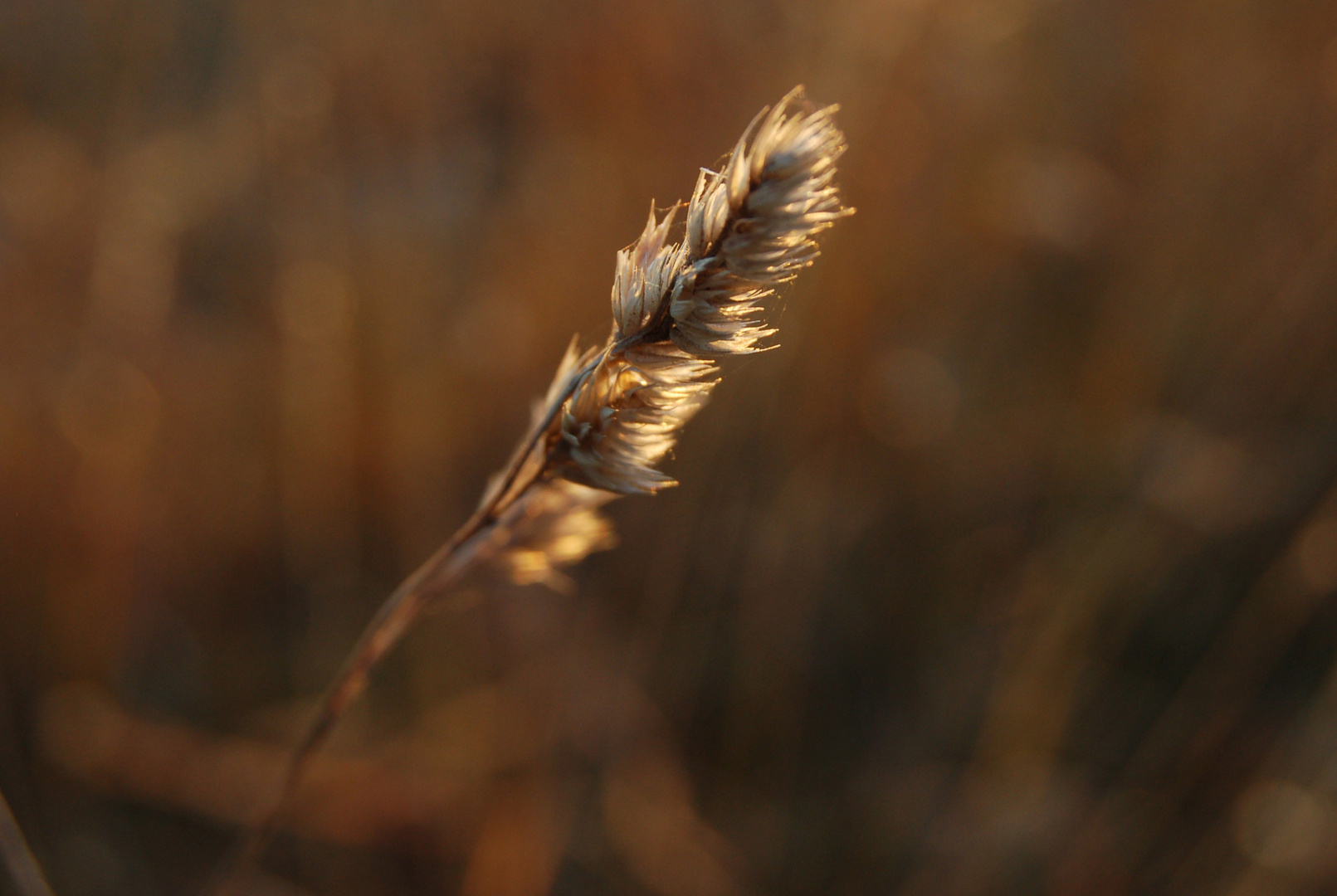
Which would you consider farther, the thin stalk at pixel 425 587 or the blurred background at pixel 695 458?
the blurred background at pixel 695 458

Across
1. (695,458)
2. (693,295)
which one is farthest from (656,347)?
(695,458)

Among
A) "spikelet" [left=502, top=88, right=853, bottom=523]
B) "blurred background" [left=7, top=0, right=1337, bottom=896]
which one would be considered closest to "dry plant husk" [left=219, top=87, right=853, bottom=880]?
"spikelet" [left=502, top=88, right=853, bottom=523]

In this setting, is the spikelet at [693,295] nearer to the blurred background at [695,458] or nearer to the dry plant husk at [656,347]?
the dry plant husk at [656,347]

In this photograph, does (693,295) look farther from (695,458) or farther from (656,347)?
(695,458)

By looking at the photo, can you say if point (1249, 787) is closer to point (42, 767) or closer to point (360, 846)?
point (360, 846)

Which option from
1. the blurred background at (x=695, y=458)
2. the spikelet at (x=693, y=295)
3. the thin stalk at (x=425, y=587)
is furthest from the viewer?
the blurred background at (x=695, y=458)

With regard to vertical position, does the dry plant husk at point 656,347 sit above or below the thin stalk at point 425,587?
above

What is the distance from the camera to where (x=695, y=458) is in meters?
1.56

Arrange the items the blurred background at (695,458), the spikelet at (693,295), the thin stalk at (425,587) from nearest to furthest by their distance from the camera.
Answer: the spikelet at (693,295)
the thin stalk at (425,587)
the blurred background at (695,458)

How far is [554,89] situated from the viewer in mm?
2082

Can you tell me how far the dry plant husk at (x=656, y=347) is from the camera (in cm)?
49

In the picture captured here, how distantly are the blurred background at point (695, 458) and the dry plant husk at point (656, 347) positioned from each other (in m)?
0.69

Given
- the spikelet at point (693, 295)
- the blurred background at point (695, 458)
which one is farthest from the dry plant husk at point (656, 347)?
the blurred background at point (695, 458)

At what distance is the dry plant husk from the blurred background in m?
0.69
